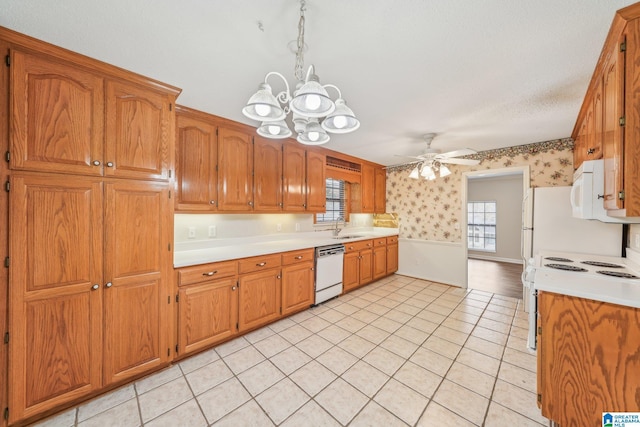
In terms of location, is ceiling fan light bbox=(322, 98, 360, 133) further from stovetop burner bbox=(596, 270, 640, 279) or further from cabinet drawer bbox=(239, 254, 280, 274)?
stovetop burner bbox=(596, 270, 640, 279)

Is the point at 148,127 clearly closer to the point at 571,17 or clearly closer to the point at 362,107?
the point at 362,107

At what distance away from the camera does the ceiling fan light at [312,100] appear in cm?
114

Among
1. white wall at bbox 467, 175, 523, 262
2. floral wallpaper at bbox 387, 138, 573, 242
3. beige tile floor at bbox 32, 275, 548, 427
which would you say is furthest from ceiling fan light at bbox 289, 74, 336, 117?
white wall at bbox 467, 175, 523, 262

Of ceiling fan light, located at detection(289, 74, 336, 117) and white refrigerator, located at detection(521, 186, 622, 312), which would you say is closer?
ceiling fan light, located at detection(289, 74, 336, 117)

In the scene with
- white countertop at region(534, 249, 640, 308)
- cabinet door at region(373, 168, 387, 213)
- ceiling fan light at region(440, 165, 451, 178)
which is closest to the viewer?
white countertop at region(534, 249, 640, 308)

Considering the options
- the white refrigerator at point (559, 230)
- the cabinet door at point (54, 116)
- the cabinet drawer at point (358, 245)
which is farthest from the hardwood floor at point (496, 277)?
the cabinet door at point (54, 116)

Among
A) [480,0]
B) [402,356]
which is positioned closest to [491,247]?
[402,356]

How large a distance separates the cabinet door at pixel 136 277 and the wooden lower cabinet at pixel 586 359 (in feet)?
8.80

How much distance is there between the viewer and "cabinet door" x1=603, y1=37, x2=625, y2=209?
1282 millimetres

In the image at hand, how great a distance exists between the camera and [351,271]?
12.2ft

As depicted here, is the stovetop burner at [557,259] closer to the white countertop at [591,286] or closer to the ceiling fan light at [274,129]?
the white countertop at [591,286]

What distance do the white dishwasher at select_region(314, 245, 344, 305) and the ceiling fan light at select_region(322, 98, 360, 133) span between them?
6.24 feet

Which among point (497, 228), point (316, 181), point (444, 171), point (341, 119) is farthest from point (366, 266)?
point (497, 228)

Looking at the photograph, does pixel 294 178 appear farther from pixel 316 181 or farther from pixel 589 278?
pixel 589 278
